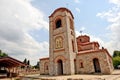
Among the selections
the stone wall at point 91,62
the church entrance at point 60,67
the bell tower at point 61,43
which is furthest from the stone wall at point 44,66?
the stone wall at point 91,62

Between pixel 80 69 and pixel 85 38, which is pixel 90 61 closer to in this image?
pixel 80 69

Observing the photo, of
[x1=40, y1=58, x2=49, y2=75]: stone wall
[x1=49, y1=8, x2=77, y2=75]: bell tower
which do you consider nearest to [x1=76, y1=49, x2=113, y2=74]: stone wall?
[x1=49, y1=8, x2=77, y2=75]: bell tower

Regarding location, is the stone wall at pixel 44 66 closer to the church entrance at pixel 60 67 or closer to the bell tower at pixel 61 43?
the bell tower at pixel 61 43

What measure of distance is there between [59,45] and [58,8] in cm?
729

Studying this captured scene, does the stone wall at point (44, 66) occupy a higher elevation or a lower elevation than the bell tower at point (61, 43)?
lower

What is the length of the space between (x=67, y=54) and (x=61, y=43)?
2.57 metres

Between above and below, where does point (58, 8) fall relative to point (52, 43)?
above

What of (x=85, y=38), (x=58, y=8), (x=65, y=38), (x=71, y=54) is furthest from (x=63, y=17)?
(x=85, y=38)

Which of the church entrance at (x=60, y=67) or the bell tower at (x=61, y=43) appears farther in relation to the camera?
the church entrance at (x=60, y=67)

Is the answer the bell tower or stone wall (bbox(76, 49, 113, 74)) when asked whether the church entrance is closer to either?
the bell tower

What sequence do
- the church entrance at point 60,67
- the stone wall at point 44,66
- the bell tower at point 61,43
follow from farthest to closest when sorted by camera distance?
the stone wall at point 44,66 < the church entrance at point 60,67 < the bell tower at point 61,43

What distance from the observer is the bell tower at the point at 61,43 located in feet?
69.0

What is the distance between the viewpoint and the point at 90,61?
68.4 feet

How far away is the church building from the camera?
2033cm
